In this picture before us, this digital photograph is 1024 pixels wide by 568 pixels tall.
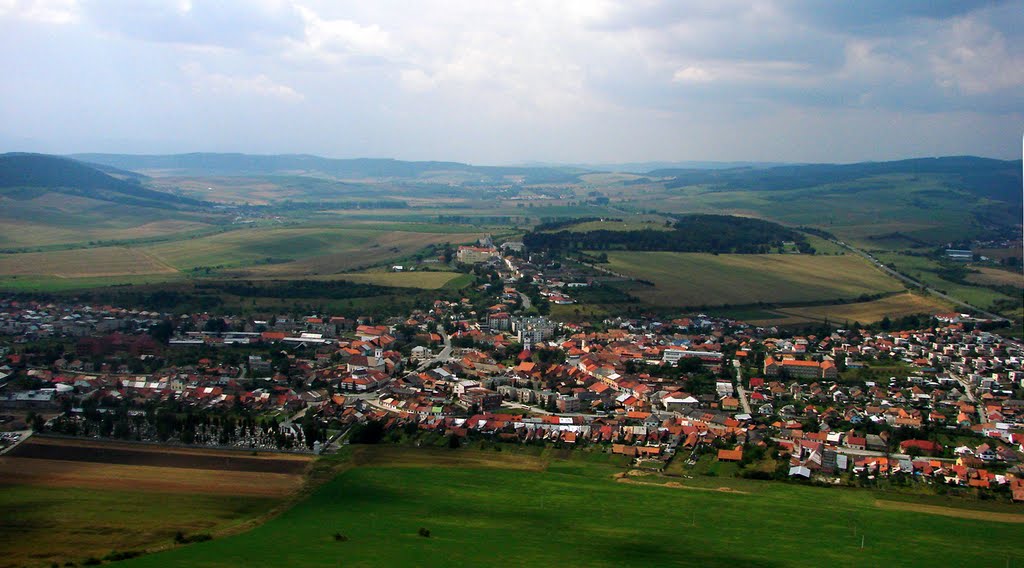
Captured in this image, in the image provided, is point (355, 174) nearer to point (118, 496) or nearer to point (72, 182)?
point (72, 182)

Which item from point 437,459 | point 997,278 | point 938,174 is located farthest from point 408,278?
point 938,174

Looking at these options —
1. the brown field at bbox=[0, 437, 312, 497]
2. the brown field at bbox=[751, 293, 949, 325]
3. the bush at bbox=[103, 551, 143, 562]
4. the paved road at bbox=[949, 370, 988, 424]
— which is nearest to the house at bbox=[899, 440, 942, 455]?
the paved road at bbox=[949, 370, 988, 424]

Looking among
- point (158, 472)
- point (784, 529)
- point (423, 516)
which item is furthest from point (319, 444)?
point (784, 529)

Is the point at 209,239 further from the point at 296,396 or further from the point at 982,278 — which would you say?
the point at 982,278

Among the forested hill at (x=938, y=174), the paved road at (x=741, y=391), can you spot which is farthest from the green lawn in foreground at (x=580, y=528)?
the forested hill at (x=938, y=174)

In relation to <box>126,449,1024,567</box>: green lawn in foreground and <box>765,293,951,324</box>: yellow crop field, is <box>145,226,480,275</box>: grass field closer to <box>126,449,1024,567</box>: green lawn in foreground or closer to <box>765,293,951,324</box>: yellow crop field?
<box>765,293,951,324</box>: yellow crop field

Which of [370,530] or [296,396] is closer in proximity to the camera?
[370,530]

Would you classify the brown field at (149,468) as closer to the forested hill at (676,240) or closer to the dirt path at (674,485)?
the dirt path at (674,485)
